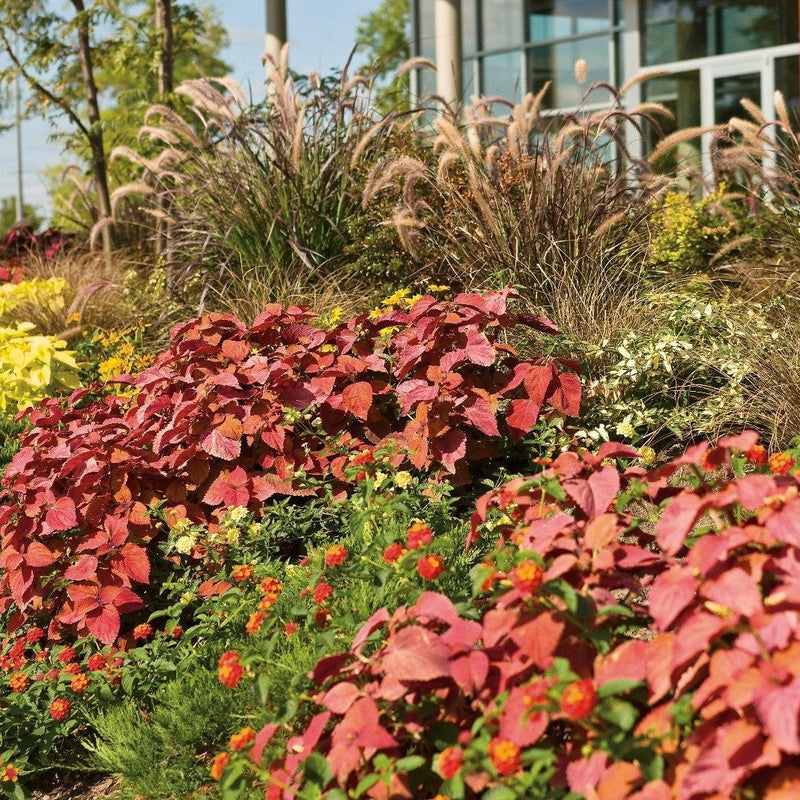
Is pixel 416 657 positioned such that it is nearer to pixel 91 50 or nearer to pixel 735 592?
pixel 735 592

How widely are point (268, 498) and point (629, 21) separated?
42.2 ft

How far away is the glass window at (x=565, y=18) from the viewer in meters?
14.9

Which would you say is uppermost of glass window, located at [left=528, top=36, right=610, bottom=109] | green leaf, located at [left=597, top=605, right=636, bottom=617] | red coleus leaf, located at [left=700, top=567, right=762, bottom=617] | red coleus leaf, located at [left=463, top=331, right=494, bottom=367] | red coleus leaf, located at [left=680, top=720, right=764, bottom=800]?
glass window, located at [left=528, top=36, right=610, bottom=109]

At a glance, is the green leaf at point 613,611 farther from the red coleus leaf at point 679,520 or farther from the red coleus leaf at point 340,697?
the red coleus leaf at point 340,697

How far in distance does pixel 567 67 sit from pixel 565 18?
69 centimetres

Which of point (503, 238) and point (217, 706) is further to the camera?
point (503, 238)

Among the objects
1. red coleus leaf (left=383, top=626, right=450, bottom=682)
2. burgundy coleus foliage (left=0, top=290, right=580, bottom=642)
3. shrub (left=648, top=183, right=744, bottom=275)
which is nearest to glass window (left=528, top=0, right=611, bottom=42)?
shrub (left=648, top=183, right=744, bottom=275)

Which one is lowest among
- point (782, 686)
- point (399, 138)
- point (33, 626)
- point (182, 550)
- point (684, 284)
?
point (33, 626)

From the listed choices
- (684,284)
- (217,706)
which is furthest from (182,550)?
(684,284)

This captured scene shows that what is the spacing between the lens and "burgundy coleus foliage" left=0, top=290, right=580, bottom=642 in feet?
10.8

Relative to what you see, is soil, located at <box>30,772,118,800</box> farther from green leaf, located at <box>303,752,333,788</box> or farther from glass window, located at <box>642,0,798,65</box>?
glass window, located at <box>642,0,798,65</box>

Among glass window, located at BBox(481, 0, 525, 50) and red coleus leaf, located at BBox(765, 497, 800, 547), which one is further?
glass window, located at BBox(481, 0, 525, 50)

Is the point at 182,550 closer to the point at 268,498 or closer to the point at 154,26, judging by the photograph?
the point at 268,498

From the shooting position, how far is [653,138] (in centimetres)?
1471
